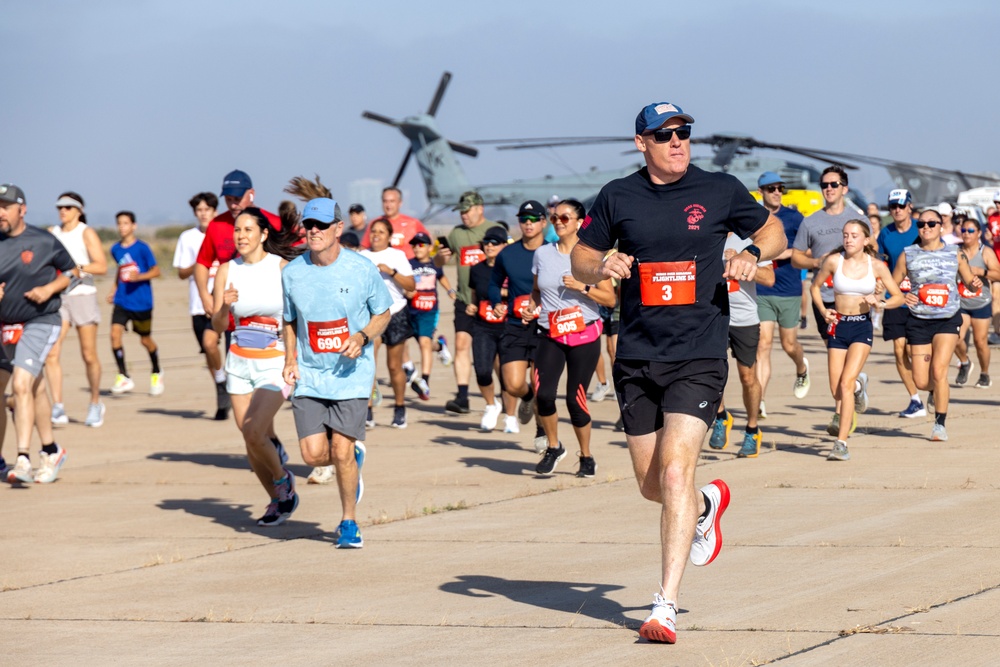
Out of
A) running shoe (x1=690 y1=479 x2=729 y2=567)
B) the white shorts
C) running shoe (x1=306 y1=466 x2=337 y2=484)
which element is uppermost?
the white shorts

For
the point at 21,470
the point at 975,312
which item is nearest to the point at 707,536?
the point at 21,470

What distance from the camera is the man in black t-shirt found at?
5.59m

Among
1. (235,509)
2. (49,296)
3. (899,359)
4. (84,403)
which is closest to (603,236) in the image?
(235,509)

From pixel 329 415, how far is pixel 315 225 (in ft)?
3.34

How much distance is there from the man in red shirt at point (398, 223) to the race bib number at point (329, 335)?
562cm

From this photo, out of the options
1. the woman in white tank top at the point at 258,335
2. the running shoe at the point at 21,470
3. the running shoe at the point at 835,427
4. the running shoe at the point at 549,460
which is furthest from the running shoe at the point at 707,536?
the running shoe at the point at 21,470

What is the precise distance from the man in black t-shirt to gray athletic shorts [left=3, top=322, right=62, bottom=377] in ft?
18.6

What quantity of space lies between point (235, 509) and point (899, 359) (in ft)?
21.1

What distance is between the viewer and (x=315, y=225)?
7785 millimetres

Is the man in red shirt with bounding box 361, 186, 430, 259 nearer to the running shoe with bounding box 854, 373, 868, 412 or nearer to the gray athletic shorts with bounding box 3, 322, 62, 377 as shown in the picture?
the gray athletic shorts with bounding box 3, 322, 62, 377

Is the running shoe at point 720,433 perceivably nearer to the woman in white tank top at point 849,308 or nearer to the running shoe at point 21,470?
the woman in white tank top at point 849,308

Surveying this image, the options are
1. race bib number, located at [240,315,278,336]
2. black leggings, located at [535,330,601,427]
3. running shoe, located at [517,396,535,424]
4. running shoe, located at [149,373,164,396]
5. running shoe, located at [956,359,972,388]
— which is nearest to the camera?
race bib number, located at [240,315,278,336]

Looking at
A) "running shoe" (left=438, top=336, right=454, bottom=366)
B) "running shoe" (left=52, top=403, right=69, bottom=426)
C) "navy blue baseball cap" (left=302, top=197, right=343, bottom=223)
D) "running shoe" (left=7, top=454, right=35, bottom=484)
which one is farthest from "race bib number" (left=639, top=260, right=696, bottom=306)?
"running shoe" (left=438, top=336, right=454, bottom=366)

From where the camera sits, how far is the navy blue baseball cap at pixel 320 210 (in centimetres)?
771
